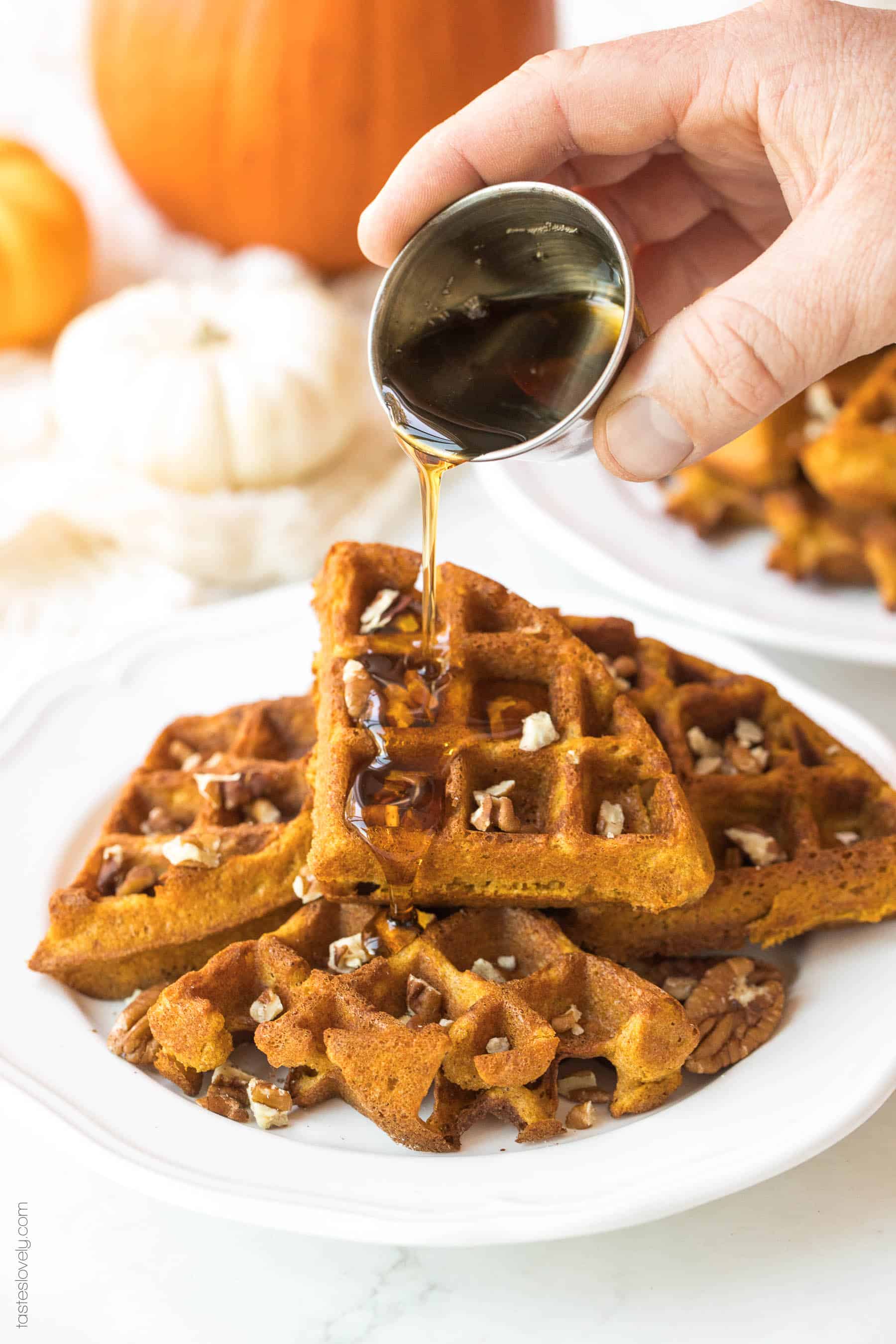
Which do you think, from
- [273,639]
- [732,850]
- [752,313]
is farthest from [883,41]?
[273,639]

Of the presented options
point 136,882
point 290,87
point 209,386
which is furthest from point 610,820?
point 290,87

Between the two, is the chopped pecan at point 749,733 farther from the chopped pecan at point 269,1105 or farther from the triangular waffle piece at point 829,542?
the chopped pecan at point 269,1105

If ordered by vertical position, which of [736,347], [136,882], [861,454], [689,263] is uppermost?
[736,347]

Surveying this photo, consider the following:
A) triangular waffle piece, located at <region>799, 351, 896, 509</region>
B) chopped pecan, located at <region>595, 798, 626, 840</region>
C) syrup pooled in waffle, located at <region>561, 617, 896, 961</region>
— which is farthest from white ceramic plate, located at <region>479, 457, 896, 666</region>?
chopped pecan, located at <region>595, 798, 626, 840</region>

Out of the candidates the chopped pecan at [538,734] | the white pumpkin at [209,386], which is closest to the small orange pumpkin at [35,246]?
the white pumpkin at [209,386]

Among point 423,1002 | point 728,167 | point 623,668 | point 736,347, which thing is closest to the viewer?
point 736,347

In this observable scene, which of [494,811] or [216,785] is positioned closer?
[494,811]

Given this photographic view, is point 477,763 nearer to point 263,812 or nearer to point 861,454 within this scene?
point 263,812

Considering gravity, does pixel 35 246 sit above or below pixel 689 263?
below
